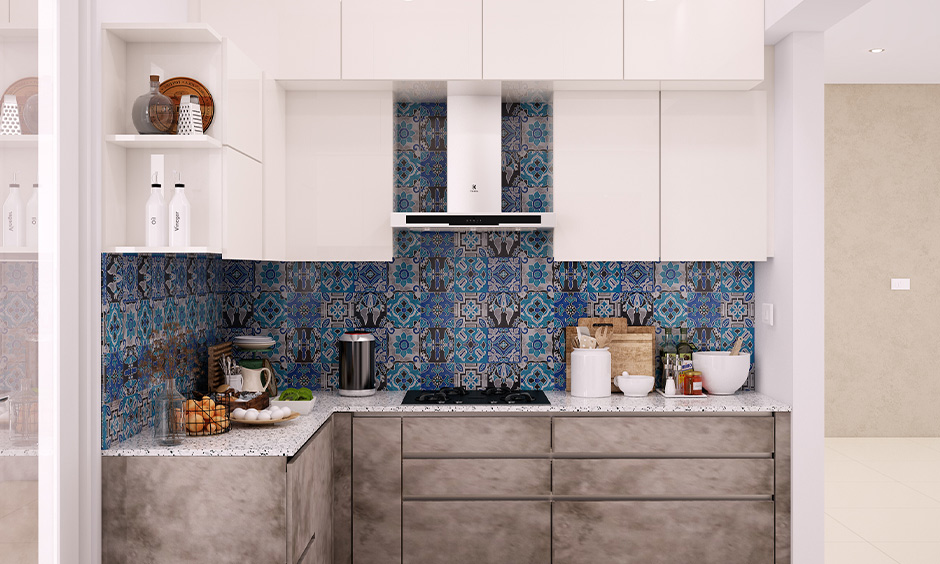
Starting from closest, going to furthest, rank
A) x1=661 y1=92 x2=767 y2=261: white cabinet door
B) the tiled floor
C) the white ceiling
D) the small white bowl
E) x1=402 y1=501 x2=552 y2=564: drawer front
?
the small white bowl → x1=402 y1=501 x2=552 y2=564: drawer front → x1=661 y1=92 x2=767 y2=261: white cabinet door → the tiled floor → the white ceiling

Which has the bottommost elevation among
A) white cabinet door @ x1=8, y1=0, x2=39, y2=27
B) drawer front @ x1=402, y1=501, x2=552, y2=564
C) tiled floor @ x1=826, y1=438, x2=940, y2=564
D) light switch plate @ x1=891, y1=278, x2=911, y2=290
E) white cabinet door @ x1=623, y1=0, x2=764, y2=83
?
tiled floor @ x1=826, y1=438, x2=940, y2=564

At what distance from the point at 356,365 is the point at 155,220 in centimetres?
123

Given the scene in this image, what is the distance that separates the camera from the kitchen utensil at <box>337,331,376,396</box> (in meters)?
3.26

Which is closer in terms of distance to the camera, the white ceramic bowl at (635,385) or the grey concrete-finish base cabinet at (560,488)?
the grey concrete-finish base cabinet at (560,488)

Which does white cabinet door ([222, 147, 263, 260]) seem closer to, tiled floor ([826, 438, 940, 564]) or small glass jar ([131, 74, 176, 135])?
small glass jar ([131, 74, 176, 135])

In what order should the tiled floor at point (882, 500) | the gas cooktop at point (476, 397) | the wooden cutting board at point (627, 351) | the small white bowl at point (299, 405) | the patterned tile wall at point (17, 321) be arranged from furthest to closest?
1. the tiled floor at point (882, 500)
2. the wooden cutting board at point (627, 351)
3. the gas cooktop at point (476, 397)
4. the small white bowl at point (299, 405)
5. the patterned tile wall at point (17, 321)

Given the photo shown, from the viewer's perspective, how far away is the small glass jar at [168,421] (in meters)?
2.38

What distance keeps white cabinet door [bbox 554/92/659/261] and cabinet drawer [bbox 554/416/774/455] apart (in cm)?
76

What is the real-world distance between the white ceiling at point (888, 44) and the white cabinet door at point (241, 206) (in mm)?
3455

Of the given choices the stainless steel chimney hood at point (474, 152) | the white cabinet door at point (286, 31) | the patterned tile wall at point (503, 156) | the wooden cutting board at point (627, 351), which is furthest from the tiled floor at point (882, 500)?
the white cabinet door at point (286, 31)

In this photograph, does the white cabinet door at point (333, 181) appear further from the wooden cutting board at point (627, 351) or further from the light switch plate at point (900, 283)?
the light switch plate at point (900, 283)

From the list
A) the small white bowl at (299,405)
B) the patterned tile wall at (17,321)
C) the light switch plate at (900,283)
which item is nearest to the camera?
the patterned tile wall at (17,321)

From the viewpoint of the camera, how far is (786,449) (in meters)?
3.03

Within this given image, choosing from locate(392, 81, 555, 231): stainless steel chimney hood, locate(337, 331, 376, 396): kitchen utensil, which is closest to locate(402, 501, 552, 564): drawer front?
locate(337, 331, 376, 396): kitchen utensil
